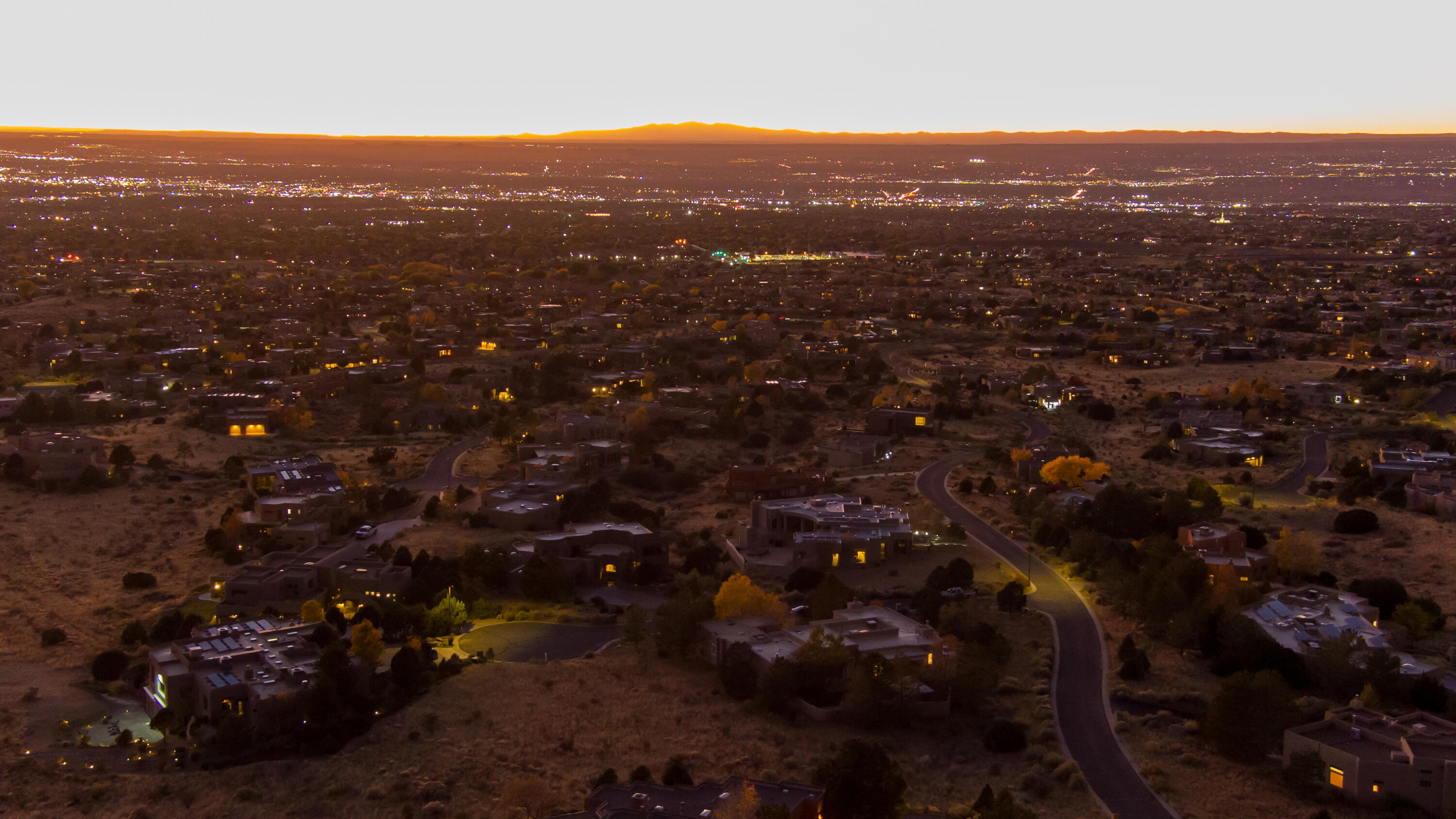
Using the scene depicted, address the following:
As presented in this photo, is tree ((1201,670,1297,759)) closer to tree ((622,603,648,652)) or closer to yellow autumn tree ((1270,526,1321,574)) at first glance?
yellow autumn tree ((1270,526,1321,574))

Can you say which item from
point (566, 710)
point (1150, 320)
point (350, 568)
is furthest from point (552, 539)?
point (1150, 320)

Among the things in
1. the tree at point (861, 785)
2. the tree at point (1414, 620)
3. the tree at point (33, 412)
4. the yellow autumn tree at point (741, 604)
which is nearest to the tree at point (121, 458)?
the tree at point (33, 412)

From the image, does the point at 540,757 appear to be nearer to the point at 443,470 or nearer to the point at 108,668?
the point at 108,668

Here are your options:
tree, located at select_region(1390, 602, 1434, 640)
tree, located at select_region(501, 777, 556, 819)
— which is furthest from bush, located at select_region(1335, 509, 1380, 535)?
tree, located at select_region(501, 777, 556, 819)

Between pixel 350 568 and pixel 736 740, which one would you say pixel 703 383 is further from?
pixel 736 740

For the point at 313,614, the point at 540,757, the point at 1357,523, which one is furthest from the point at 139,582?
the point at 1357,523
